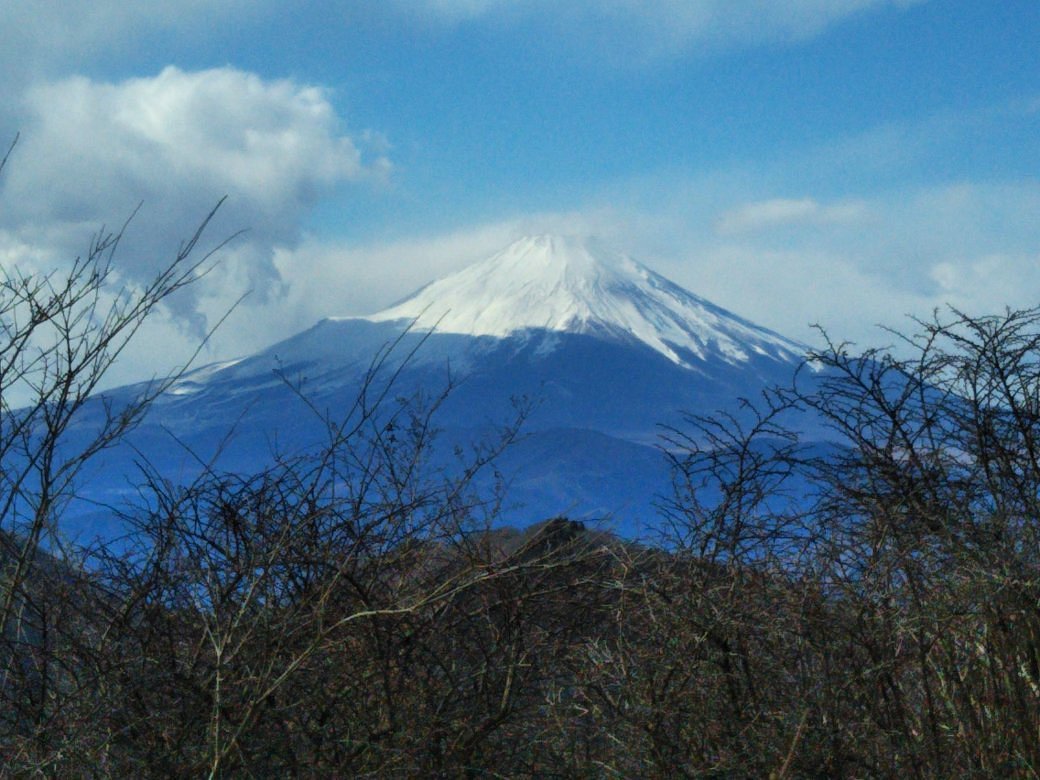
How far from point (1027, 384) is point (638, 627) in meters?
2.37

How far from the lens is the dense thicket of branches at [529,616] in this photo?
4117 mm

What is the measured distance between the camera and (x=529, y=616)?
5051mm

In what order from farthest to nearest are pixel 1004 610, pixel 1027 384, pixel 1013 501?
1. pixel 1027 384
2. pixel 1013 501
3. pixel 1004 610

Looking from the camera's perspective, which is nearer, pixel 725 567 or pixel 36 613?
pixel 36 613

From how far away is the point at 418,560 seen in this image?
4.95 meters

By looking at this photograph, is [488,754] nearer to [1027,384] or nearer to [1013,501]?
[1013,501]

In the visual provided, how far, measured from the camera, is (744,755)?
213 inches

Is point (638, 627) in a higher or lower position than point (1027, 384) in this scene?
lower

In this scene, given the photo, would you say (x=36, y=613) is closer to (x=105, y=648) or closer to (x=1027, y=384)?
(x=105, y=648)

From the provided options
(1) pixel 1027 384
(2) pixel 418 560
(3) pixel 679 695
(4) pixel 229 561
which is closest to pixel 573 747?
(3) pixel 679 695

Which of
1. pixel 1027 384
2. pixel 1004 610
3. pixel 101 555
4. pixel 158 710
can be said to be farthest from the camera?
pixel 1027 384

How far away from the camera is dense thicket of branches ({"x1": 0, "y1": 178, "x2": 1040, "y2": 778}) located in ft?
13.5

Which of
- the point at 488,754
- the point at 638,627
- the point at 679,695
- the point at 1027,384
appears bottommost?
the point at 488,754

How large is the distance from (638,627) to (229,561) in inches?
89.4
